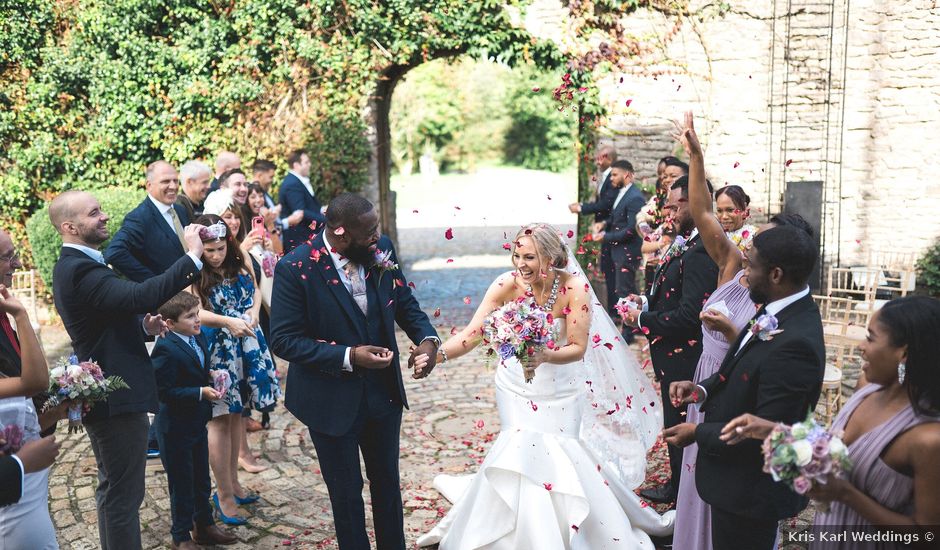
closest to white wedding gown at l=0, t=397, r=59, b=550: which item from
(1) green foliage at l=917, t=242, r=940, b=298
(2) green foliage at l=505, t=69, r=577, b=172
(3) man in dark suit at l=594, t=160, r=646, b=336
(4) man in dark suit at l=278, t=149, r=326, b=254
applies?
(4) man in dark suit at l=278, t=149, r=326, b=254

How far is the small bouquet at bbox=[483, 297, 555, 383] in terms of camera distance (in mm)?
4500

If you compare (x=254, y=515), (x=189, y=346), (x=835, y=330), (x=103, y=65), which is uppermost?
(x=103, y=65)

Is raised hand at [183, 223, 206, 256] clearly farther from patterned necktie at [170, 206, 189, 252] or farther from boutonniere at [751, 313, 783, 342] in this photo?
boutonniere at [751, 313, 783, 342]

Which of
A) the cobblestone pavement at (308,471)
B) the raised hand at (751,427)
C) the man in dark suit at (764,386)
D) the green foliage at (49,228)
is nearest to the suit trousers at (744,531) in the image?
the man in dark suit at (764,386)

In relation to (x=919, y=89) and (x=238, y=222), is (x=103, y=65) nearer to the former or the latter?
(x=238, y=222)

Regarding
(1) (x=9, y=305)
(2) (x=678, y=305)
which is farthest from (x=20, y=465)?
(2) (x=678, y=305)

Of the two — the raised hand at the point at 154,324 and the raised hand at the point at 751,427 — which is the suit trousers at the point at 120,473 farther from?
the raised hand at the point at 751,427

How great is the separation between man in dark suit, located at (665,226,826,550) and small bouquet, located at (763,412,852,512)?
1.31 ft

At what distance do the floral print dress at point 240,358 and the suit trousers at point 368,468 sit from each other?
1.50 m

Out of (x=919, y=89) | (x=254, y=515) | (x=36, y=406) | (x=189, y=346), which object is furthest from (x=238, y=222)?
(x=919, y=89)

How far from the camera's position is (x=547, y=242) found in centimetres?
503

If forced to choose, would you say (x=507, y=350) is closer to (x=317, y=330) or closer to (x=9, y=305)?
(x=317, y=330)

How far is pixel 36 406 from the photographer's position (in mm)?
3869

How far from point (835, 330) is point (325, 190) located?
26.0 ft
